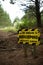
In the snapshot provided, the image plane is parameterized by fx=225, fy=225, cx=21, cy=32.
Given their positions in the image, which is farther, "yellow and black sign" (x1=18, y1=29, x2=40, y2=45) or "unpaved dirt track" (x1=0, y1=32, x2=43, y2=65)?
"yellow and black sign" (x1=18, y1=29, x2=40, y2=45)

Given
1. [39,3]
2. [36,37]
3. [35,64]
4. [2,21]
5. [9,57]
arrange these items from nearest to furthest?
[35,64], [36,37], [9,57], [39,3], [2,21]

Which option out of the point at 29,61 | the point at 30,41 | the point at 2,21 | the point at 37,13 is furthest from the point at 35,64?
the point at 2,21

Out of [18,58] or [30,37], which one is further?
[18,58]

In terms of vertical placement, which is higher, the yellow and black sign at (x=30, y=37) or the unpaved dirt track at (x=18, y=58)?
the yellow and black sign at (x=30, y=37)

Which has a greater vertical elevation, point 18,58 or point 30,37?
point 30,37

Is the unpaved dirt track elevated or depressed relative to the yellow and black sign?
depressed

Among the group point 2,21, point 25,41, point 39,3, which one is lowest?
point 2,21

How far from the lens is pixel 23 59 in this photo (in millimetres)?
9672

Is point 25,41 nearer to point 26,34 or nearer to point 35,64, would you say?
point 26,34

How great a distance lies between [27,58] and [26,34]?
3.45 ft

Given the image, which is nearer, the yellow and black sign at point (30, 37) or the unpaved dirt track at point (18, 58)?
the unpaved dirt track at point (18, 58)

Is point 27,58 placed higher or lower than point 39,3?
lower

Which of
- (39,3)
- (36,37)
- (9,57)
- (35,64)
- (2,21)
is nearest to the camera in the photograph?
(35,64)

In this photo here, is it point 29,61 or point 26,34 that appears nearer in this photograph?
point 29,61
